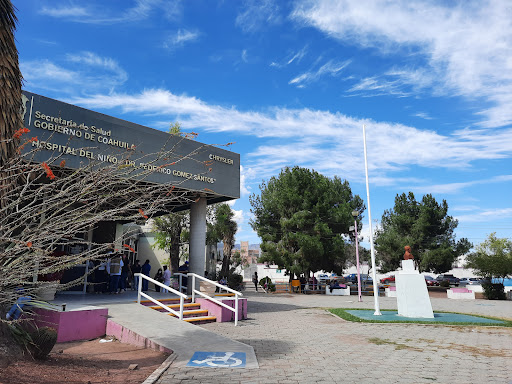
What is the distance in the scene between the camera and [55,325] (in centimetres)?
779

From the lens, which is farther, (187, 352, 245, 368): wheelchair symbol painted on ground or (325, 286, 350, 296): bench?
(325, 286, 350, 296): bench

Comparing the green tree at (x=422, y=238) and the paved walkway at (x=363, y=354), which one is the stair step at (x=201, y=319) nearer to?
the paved walkway at (x=363, y=354)

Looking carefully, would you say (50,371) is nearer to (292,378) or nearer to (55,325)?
(55,325)

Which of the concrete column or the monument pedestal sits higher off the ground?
the concrete column

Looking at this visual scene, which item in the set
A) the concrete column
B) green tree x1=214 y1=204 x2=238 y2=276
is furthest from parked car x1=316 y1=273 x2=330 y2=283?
the concrete column

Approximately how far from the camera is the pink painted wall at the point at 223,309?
36.4 feet

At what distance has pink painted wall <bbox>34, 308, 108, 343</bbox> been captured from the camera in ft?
25.7

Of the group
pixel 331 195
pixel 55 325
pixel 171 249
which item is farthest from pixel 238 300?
pixel 331 195

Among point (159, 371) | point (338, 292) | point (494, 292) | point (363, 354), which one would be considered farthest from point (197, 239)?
point (494, 292)

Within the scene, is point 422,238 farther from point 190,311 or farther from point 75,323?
point 75,323

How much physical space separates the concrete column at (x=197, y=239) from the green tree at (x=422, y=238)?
25078 mm

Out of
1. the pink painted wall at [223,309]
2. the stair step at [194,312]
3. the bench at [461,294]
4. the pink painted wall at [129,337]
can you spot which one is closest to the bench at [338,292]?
the bench at [461,294]

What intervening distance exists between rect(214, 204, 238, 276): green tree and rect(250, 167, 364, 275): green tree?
2246 millimetres

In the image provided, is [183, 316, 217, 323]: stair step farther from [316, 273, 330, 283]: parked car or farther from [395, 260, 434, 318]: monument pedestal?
[316, 273, 330, 283]: parked car
